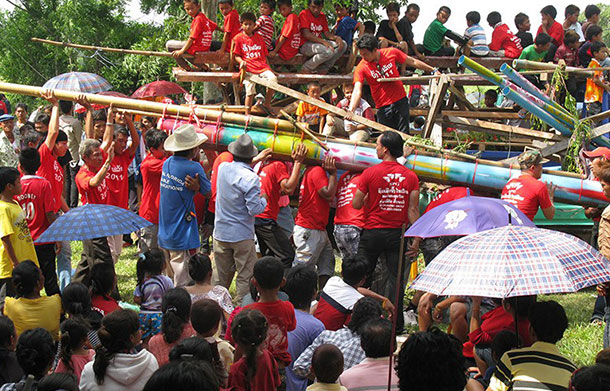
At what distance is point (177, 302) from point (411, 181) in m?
3.16

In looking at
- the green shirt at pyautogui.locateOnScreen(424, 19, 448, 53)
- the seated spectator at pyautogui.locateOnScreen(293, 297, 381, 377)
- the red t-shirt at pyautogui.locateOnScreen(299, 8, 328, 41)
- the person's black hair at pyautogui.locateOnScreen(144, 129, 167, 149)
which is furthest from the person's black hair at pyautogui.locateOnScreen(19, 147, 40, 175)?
the green shirt at pyautogui.locateOnScreen(424, 19, 448, 53)

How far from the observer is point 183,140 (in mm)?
7758

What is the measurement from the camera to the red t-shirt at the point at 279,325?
500 centimetres

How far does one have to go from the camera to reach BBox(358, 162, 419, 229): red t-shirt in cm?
741

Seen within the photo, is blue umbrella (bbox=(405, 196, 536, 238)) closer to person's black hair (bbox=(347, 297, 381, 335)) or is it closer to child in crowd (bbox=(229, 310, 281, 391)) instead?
person's black hair (bbox=(347, 297, 381, 335))

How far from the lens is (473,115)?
11469 mm

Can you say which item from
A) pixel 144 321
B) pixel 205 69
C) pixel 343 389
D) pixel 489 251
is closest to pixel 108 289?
pixel 144 321

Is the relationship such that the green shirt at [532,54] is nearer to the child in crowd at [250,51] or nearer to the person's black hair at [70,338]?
the child in crowd at [250,51]

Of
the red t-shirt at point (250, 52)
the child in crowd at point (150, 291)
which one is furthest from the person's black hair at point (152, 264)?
the red t-shirt at point (250, 52)

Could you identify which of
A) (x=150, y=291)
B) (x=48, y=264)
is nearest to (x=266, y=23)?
(x=48, y=264)

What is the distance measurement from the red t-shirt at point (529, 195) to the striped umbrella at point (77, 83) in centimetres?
639

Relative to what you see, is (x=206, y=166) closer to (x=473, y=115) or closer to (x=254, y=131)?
(x=254, y=131)

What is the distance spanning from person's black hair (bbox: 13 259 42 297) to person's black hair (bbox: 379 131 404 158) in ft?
11.9

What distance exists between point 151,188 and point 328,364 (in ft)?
16.2
